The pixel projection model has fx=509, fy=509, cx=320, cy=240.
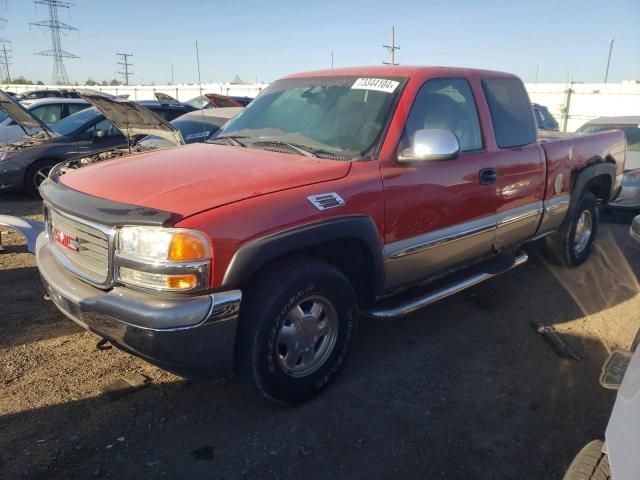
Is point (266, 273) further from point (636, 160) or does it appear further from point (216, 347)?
point (636, 160)

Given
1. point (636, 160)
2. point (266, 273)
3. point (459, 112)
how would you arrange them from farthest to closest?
point (636, 160)
point (459, 112)
point (266, 273)

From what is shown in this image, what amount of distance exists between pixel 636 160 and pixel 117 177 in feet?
28.0

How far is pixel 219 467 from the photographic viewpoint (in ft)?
8.33

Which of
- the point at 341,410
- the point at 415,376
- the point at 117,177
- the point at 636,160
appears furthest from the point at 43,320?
the point at 636,160

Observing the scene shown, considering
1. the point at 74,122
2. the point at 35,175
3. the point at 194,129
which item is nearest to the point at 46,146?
the point at 35,175

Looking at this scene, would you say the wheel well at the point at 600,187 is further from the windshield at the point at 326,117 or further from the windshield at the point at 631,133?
the windshield at the point at 631,133

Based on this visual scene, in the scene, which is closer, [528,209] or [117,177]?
[117,177]

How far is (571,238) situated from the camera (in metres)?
5.43

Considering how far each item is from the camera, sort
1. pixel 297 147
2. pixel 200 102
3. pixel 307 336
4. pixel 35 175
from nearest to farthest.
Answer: pixel 307 336 → pixel 297 147 → pixel 35 175 → pixel 200 102

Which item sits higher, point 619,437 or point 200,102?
point 200,102

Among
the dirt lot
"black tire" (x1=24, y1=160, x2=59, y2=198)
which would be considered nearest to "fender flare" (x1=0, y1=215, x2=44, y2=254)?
the dirt lot

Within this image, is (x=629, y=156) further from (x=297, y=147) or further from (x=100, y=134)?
(x=100, y=134)

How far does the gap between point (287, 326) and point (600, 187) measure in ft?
15.1

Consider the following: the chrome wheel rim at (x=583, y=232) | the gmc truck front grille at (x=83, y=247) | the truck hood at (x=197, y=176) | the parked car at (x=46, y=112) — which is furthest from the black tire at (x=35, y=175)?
the chrome wheel rim at (x=583, y=232)
